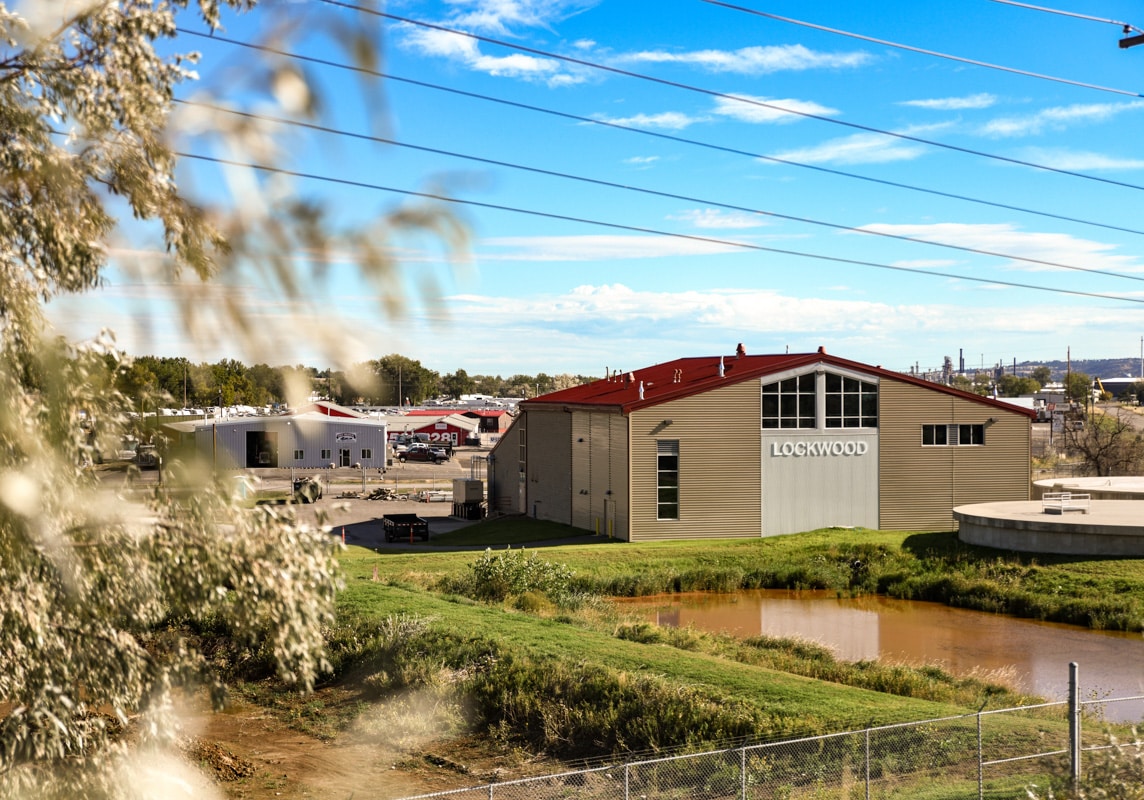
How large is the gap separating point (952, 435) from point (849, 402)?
517 centimetres

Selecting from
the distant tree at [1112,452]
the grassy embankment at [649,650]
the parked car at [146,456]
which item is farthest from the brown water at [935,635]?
the distant tree at [1112,452]

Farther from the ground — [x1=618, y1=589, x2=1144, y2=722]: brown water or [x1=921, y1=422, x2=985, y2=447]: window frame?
[x1=921, y1=422, x2=985, y2=447]: window frame

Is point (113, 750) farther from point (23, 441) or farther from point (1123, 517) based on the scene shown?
point (1123, 517)

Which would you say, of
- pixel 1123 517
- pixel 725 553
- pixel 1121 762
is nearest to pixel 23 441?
pixel 1121 762

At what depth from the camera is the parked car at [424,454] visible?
90.3m

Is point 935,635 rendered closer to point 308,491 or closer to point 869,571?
point 869,571

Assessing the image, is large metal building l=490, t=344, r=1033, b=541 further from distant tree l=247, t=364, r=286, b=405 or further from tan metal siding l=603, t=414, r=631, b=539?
distant tree l=247, t=364, r=286, b=405

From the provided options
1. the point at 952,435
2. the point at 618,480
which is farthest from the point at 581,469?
the point at 952,435

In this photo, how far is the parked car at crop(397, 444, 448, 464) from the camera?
90312 mm

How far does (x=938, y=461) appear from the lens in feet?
152

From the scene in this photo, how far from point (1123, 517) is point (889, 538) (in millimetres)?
8091

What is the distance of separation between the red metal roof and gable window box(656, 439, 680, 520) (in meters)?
1.87

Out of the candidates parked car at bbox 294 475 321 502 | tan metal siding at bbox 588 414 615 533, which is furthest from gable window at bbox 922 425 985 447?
parked car at bbox 294 475 321 502

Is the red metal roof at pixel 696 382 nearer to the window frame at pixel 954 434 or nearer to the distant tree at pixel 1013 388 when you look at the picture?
the window frame at pixel 954 434
